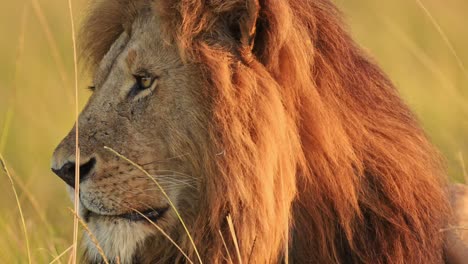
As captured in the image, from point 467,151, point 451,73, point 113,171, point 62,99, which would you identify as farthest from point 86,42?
point 62,99

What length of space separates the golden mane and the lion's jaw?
8 cm

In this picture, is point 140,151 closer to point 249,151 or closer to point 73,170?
point 73,170

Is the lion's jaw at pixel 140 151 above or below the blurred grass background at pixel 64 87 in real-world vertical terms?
above

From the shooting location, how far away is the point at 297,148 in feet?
12.9

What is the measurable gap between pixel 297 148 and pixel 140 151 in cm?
55

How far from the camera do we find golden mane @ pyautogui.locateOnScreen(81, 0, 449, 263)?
12.6ft

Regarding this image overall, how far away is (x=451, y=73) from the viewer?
32.8ft

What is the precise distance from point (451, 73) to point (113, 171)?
6519 mm

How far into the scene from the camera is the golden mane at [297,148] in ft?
12.6

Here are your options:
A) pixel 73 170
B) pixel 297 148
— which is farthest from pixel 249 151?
pixel 73 170

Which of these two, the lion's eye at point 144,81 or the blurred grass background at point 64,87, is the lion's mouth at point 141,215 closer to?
the lion's eye at point 144,81

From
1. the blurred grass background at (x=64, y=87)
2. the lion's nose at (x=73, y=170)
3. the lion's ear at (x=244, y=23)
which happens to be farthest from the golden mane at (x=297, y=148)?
the blurred grass background at (x=64, y=87)

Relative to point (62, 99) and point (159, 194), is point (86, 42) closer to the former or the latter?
point (159, 194)

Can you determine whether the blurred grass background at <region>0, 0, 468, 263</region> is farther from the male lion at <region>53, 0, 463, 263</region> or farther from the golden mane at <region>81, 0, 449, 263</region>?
the golden mane at <region>81, 0, 449, 263</region>
